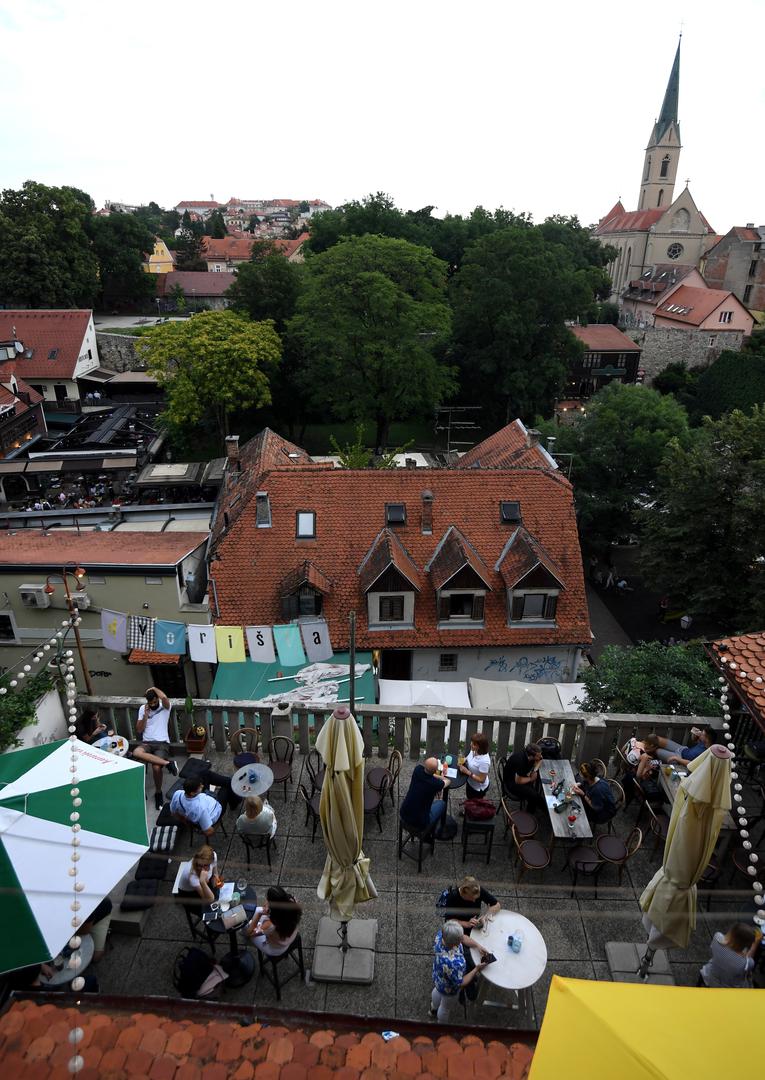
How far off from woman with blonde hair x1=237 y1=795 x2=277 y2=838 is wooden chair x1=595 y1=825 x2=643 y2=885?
4.09m

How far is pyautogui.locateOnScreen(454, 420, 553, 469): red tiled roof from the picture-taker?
2562 cm

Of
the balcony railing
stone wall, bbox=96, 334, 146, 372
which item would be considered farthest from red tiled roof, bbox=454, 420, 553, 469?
stone wall, bbox=96, 334, 146, 372

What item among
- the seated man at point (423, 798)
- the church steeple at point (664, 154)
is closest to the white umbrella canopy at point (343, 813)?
the seated man at point (423, 798)

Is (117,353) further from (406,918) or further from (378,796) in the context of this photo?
(406,918)

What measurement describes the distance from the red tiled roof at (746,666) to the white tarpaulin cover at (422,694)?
7257 mm

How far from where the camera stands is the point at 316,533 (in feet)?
68.6

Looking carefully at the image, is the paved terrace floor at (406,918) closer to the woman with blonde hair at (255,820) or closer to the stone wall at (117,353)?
the woman with blonde hair at (255,820)

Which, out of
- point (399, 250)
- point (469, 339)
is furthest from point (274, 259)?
point (469, 339)

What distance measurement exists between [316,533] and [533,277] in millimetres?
29393

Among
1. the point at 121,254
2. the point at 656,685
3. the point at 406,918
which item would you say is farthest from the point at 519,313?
the point at 121,254

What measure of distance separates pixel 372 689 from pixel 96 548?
10053 millimetres

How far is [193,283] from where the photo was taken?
268 ft

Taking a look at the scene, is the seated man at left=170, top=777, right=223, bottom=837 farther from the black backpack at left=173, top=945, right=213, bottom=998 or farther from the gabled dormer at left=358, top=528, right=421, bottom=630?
the gabled dormer at left=358, top=528, right=421, bottom=630

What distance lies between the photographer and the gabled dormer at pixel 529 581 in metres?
19.9
